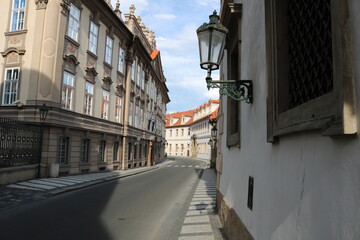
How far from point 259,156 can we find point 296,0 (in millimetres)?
1916

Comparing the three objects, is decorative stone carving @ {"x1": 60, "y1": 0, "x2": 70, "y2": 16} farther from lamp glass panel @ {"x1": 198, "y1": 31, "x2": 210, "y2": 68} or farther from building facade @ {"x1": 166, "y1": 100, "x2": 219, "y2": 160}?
building facade @ {"x1": 166, "y1": 100, "x2": 219, "y2": 160}

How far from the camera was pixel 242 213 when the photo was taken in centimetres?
461

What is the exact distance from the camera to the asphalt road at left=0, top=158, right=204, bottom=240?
19.7 ft

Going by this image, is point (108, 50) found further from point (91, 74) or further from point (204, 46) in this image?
point (204, 46)

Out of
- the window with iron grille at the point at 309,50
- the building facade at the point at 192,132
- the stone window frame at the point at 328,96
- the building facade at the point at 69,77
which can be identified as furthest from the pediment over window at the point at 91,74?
the building facade at the point at 192,132

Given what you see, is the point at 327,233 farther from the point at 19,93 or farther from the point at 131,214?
the point at 19,93

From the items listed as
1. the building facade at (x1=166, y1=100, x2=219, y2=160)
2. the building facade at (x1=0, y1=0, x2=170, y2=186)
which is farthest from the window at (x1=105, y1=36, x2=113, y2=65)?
the building facade at (x1=166, y1=100, x2=219, y2=160)

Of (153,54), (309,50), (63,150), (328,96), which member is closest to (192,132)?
(153,54)

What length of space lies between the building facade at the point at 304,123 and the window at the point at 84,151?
15.8m

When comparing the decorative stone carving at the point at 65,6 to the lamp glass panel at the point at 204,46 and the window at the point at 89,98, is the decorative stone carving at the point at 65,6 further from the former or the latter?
the lamp glass panel at the point at 204,46

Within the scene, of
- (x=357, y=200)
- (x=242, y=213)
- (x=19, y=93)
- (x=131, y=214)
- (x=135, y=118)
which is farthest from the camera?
(x=135, y=118)

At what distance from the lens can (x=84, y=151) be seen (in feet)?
62.2

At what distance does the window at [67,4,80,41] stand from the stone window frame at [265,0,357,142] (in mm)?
16380

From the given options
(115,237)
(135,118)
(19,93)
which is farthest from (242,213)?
(135,118)
